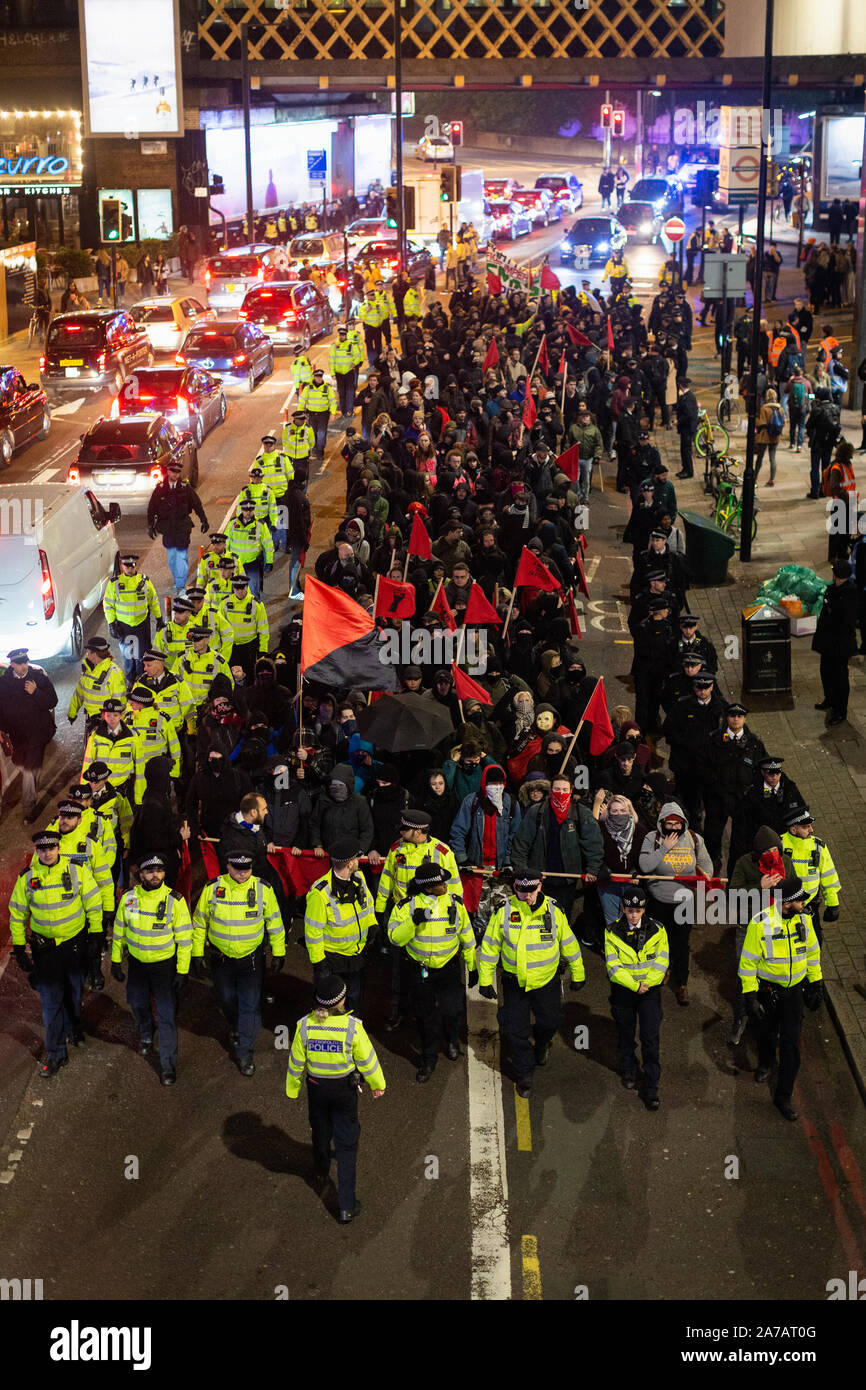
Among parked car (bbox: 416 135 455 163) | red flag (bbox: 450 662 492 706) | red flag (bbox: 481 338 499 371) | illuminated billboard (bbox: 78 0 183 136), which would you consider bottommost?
red flag (bbox: 450 662 492 706)

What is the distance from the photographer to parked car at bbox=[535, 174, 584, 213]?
81.1 meters

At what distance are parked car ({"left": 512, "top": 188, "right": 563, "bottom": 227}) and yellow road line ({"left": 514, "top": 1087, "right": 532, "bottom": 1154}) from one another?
218ft

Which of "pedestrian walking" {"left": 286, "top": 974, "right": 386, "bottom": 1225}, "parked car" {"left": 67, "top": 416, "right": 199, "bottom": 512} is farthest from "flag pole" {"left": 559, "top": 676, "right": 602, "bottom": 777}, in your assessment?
"parked car" {"left": 67, "top": 416, "right": 199, "bottom": 512}

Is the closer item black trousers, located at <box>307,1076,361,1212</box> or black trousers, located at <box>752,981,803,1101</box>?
black trousers, located at <box>307,1076,361,1212</box>

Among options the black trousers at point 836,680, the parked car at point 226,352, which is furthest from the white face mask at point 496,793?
the parked car at point 226,352

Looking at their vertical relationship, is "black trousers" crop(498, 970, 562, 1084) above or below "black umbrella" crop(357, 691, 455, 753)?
below

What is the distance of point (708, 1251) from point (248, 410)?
27.2 m

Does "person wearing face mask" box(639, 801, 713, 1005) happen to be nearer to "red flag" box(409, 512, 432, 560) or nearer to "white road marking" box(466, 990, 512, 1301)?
"white road marking" box(466, 990, 512, 1301)

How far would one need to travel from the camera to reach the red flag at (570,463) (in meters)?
23.1

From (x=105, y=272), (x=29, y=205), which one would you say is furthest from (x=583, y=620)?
(x=29, y=205)

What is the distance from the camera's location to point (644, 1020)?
429 inches

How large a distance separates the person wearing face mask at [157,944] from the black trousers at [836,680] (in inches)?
325
